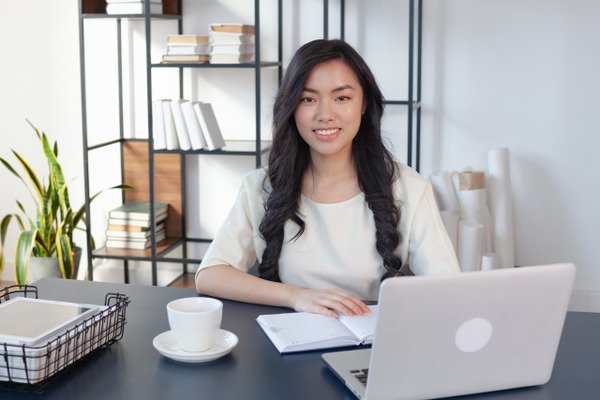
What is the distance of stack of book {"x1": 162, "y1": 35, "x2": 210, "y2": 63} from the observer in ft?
11.0

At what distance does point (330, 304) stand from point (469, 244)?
1.90 meters

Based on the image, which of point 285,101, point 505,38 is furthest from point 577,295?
point 285,101

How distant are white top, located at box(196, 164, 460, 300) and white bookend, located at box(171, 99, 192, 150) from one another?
59.1 inches

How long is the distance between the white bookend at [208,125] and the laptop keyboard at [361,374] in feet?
7.50

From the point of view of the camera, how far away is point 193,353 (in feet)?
4.24

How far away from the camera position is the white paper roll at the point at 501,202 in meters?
3.52

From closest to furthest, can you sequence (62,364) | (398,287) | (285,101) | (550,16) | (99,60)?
(398,287) → (62,364) → (285,101) → (550,16) → (99,60)

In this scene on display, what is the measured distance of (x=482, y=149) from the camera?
3.66 m

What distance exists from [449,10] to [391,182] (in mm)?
1895

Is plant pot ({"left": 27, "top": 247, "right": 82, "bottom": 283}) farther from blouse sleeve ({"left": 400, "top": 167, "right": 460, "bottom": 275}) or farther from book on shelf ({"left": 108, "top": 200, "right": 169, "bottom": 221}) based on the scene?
blouse sleeve ({"left": 400, "top": 167, "right": 460, "bottom": 275})

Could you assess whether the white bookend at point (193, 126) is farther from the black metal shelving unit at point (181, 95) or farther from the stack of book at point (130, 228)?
the stack of book at point (130, 228)

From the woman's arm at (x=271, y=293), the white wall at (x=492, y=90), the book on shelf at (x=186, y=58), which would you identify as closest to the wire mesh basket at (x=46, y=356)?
the woman's arm at (x=271, y=293)

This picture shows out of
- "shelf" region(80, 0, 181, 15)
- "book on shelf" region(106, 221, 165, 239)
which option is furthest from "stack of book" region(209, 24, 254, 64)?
"book on shelf" region(106, 221, 165, 239)

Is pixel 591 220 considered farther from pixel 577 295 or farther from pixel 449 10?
pixel 449 10
